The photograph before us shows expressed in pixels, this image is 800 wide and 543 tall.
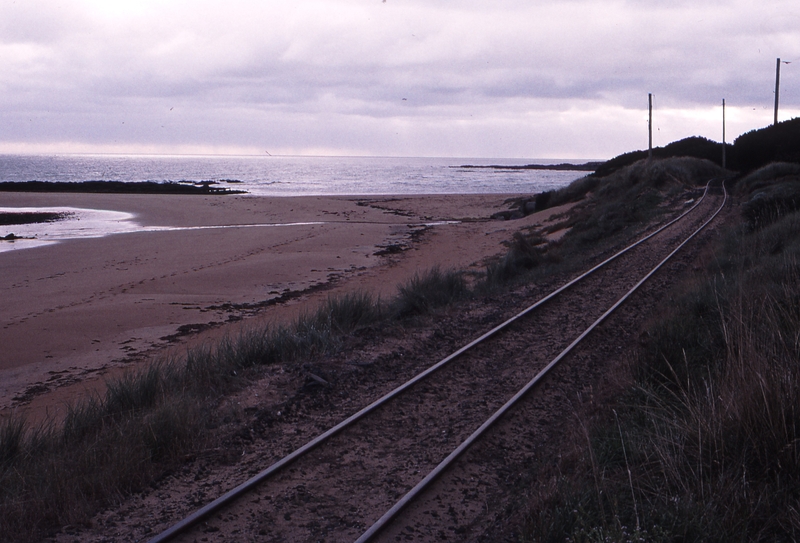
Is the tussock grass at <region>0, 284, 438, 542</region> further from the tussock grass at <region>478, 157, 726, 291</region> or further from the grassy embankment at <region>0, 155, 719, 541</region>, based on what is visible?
the tussock grass at <region>478, 157, 726, 291</region>

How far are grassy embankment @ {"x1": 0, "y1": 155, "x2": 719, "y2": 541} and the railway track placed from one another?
98 cm

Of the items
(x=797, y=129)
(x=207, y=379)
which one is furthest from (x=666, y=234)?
(x=797, y=129)

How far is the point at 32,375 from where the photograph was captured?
10156mm

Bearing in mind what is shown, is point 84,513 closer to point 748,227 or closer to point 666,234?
point 748,227

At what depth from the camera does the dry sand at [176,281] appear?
11.0 metres

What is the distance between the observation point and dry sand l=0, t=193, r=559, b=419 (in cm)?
1102

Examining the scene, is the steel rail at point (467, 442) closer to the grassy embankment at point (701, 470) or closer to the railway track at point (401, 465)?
the railway track at point (401, 465)

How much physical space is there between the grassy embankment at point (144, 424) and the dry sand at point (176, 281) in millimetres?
1408

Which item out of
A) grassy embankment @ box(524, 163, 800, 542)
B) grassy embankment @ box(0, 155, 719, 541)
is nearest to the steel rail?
grassy embankment @ box(524, 163, 800, 542)

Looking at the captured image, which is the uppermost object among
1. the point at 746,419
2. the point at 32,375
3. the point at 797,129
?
the point at 797,129

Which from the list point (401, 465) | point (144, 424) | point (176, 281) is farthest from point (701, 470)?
point (176, 281)

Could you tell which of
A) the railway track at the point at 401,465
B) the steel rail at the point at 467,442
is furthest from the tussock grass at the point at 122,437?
the steel rail at the point at 467,442

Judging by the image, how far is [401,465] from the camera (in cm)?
558

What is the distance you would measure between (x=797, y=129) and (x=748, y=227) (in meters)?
39.6
